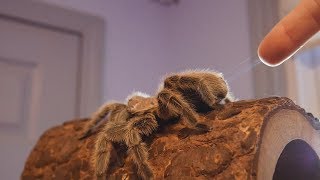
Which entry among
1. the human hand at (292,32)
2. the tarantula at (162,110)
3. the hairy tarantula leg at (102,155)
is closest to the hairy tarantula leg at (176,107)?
the tarantula at (162,110)

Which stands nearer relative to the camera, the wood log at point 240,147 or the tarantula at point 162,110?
the wood log at point 240,147

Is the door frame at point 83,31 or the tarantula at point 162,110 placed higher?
the door frame at point 83,31

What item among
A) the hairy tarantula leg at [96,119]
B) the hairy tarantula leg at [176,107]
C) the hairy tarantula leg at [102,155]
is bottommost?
the hairy tarantula leg at [102,155]

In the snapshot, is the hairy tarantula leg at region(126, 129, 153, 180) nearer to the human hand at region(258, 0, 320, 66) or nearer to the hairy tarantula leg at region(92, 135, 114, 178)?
the hairy tarantula leg at region(92, 135, 114, 178)

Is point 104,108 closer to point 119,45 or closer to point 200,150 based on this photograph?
point 200,150

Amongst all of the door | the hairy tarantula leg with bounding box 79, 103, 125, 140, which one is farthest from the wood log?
the door

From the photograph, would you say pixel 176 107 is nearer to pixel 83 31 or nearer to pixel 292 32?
pixel 292 32

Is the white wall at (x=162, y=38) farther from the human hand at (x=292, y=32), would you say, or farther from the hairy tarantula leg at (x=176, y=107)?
the human hand at (x=292, y=32)

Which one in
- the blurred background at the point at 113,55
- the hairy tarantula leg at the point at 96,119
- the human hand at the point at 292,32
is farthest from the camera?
the blurred background at the point at 113,55

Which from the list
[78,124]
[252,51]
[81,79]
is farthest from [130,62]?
[78,124]
